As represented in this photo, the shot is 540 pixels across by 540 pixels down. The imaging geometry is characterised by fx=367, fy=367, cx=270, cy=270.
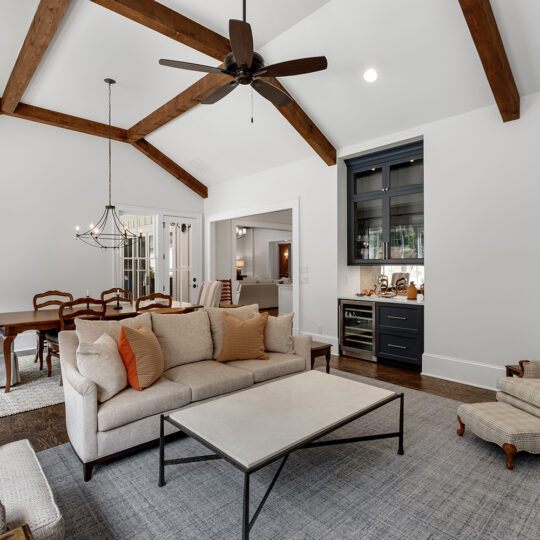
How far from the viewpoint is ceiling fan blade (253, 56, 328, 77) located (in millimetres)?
2771

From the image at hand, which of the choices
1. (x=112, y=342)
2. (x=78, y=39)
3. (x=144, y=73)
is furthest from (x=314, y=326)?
(x=78, y=39)

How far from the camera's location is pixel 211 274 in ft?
25.3

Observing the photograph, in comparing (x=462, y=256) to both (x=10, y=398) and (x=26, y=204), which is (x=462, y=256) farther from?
(x=26, y=204)

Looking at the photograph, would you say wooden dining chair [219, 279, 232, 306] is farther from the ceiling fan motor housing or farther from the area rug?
the ceiling fan motor housing

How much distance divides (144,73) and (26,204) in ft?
8.96

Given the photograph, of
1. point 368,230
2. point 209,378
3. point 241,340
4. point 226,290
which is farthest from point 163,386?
point 226,290

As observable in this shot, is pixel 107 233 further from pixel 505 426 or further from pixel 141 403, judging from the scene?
pixel 505 426

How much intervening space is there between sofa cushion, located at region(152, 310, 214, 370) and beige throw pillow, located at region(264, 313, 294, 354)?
0.54 m

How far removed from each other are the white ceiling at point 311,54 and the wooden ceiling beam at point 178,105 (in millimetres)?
114

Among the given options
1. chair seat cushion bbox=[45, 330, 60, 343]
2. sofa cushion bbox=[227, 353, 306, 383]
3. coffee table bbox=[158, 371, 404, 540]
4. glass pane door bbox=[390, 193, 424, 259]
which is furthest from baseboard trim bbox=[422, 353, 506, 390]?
chair seat cushion bbox=[45, 330, 60, 343]

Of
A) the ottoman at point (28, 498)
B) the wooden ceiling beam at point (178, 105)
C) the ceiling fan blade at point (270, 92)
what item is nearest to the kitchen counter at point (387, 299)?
the ceiling fan blade at point (270, 92)

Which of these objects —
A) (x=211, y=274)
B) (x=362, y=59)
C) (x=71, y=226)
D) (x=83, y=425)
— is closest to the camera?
(x=83, y=425)

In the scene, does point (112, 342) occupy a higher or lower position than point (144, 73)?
lower

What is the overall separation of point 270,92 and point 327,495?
305 centimetres
